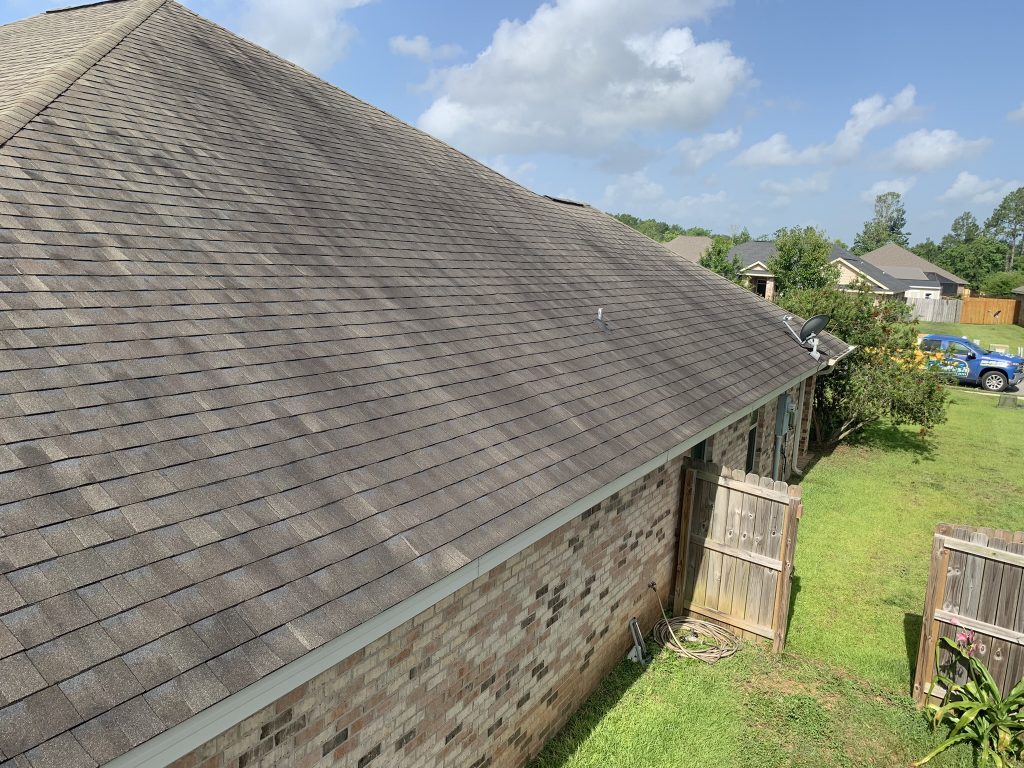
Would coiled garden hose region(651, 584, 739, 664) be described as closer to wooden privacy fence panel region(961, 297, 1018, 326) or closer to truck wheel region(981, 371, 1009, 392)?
truck wheel region(981, 371, 1009, 392)

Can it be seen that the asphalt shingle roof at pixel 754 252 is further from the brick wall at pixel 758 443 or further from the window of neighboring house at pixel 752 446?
the window of neighboring house at pixel 752 446

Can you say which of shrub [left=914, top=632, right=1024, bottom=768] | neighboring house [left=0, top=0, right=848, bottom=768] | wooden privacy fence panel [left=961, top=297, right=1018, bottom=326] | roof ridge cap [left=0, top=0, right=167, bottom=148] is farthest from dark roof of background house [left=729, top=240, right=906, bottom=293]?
roof ridge cap [left=0, top=0, right=167, bottom=148]

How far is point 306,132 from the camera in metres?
8.80

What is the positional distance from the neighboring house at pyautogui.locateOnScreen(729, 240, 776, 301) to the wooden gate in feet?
130

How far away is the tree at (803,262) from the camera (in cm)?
3216

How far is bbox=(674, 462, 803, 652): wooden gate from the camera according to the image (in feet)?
26.0

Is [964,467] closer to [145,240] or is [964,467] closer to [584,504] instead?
[584,504]

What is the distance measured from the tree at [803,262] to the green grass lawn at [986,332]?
11.2 m

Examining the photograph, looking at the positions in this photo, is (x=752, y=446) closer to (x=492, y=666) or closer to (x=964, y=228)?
(x=492, y=666)

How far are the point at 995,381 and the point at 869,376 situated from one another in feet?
45.7

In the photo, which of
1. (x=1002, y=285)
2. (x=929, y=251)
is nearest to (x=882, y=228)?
(x=929, y=251)

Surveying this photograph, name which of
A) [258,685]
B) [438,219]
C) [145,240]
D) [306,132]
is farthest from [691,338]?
[258,685]

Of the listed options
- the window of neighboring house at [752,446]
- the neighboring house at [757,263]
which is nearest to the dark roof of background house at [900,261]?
the neighboring house at [757,263]

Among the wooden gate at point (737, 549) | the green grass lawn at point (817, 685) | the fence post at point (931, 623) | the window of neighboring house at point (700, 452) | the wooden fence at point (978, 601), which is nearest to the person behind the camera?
the green grass lawn at point (817, 685)
